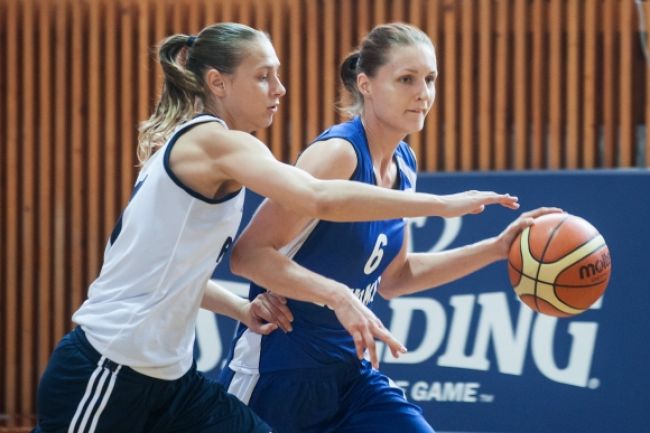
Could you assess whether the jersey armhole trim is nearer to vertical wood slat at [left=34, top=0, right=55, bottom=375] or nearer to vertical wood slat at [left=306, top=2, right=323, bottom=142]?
vertical wood slat at [left=306, top=2, right=323, bottom=142]

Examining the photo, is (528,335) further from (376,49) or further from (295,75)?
(376,49)

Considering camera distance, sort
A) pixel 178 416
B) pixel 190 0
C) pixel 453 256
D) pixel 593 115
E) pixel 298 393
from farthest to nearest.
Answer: pixel 190 0 < pixel 593 115 < pixel 453 256 < pixel 298 393 < pixel 178 416

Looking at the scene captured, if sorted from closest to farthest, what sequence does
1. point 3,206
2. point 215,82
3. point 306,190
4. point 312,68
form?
point 306,190
point 215,82
point 312,68
point 3,206

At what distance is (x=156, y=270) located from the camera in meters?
3.10

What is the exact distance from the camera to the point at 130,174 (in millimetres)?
7613

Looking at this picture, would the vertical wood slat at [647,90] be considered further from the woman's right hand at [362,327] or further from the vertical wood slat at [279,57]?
the woman's right hand at [362,327]

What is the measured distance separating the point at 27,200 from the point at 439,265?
4.33 metres

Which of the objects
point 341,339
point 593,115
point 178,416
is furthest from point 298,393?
point 593,115

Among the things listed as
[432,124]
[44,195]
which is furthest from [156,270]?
[44,195]

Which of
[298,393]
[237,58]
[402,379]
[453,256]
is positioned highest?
[237,58]

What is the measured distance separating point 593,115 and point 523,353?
167cm

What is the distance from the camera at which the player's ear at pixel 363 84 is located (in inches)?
153

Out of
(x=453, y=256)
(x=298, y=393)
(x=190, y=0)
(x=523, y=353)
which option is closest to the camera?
(x=298, y=393)

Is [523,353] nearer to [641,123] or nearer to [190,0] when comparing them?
[641,123]
